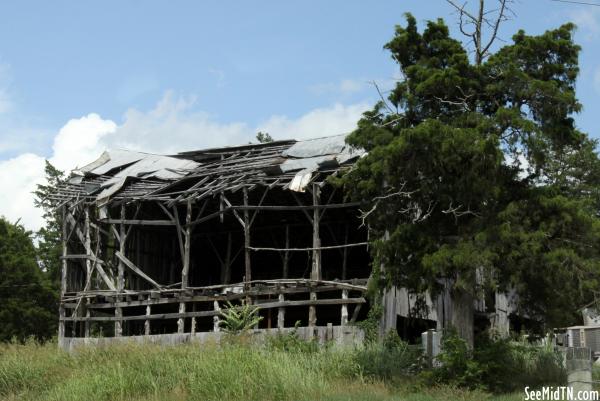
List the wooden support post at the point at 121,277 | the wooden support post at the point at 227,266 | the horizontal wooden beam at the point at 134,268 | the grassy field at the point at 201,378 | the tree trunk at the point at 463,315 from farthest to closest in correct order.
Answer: the wooden support post at the point at 227,266, the horizontal wooden beam at the point at 134,268, the wooden support post at the point at 121,277, the tree trunk at the point at 463,315, the grassy field at the point at 201,378

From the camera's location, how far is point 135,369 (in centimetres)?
1592

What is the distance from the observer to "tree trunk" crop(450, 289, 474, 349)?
1484 cm

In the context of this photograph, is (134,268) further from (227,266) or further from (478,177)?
(478,177)

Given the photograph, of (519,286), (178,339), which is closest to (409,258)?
(519,286)

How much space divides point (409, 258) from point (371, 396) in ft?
10.6

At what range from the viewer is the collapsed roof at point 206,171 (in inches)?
934

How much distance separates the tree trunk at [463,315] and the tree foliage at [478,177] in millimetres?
241

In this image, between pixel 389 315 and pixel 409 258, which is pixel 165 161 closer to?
pixel 389 315

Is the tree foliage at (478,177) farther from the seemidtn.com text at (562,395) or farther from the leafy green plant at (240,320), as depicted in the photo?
the leafy green plant at (240,320)

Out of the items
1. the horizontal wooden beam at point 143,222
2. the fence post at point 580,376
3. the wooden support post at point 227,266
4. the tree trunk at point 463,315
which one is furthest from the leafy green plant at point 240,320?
the fence post at point 580,376

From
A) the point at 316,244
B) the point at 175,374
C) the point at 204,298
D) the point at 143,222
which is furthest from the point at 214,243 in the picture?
the point at 175,374

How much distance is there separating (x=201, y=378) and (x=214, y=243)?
1814 centimetres

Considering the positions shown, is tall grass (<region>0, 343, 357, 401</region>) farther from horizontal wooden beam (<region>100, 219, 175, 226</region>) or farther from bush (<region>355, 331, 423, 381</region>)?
horizontal wooden beam (<region>100, 219, 175, 226</region>)

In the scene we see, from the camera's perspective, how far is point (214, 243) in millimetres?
32469
